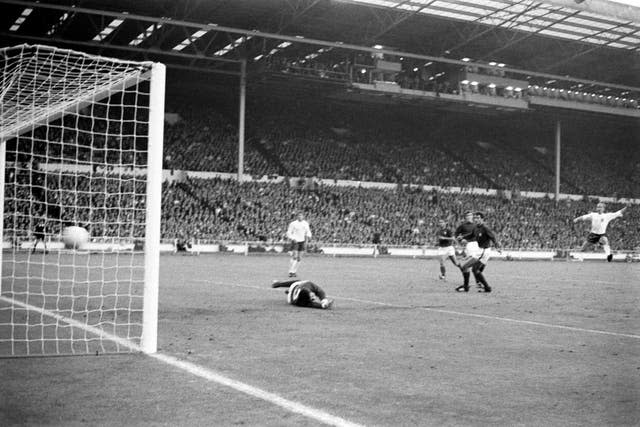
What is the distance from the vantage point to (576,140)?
6562 centimetres

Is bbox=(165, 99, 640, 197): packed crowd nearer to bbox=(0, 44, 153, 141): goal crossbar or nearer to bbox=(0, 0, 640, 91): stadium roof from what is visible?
bbox=(0, 0, 640, 91): stadium roof

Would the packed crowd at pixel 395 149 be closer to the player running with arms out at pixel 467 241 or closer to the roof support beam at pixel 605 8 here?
the roof support beam at pixel 605 8

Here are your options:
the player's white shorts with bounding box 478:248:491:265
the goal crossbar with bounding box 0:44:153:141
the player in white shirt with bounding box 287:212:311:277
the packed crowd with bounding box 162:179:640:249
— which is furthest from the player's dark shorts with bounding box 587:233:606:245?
the packed crowd with bounding box 162:179:640:249

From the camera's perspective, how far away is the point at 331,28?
1683 inches

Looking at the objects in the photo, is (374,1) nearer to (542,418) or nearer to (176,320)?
(176,320)

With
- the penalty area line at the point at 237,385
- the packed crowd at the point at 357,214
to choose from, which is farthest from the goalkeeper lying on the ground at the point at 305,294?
the packed crowd at the point at 357,214

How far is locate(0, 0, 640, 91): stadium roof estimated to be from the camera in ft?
125

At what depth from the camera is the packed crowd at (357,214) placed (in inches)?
1561

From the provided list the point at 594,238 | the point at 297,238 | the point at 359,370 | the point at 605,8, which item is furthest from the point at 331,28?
the point at 359,370

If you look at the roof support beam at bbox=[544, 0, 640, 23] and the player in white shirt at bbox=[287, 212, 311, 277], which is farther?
the roof support beam at bbox=[544, 0, 640, 23]

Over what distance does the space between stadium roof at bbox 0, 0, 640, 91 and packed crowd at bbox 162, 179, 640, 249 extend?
27.4 feet

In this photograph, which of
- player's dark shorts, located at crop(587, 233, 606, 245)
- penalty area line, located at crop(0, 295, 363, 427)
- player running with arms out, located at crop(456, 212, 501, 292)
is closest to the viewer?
penalty area line, located at crop(0, 295, 363, 427)

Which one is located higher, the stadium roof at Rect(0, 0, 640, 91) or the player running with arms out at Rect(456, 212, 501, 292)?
the stadium roof at Rect(0, 0, 640, 91)

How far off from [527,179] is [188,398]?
55051 millimetres
